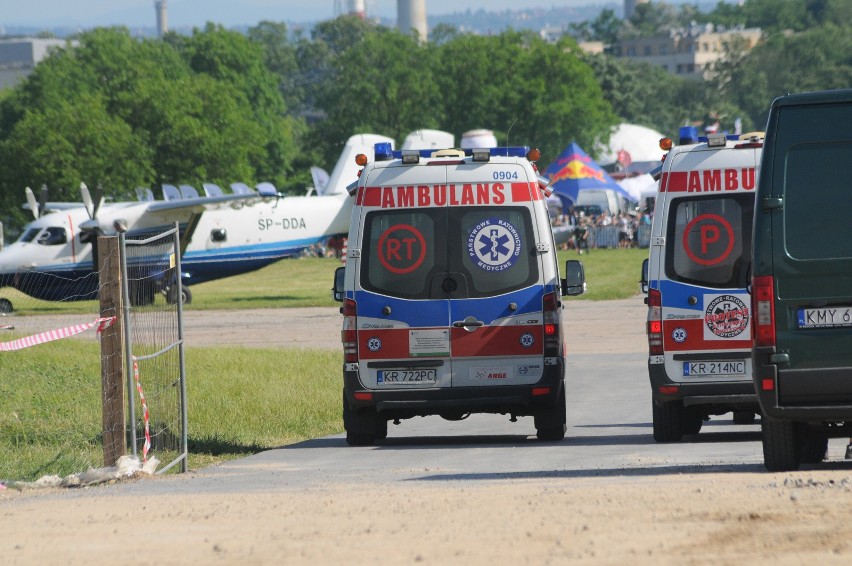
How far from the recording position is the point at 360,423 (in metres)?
14.6

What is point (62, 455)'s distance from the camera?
1412 centimetres

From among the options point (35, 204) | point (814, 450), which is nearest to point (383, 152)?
point (814, 450)

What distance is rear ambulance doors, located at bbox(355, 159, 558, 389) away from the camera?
1402 centimetres

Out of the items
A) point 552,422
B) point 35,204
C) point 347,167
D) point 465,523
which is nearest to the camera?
point 465,523

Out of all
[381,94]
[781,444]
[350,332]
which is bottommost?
[781,444]

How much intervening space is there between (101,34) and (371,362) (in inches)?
3628

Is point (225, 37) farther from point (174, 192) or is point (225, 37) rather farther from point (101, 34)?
point (174, 192)

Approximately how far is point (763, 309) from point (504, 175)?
15.2 feet

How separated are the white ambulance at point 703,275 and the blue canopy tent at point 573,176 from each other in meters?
60.0

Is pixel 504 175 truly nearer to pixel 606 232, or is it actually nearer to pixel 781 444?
pixel 781 444

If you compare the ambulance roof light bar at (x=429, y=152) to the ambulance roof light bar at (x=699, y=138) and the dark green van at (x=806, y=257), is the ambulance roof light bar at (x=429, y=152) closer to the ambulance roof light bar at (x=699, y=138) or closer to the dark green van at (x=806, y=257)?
the ambulance roof light bar at (x=699, y=138)

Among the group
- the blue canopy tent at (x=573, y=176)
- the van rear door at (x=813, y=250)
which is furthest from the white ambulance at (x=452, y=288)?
the blue canopy tent at (x=573, y=176)

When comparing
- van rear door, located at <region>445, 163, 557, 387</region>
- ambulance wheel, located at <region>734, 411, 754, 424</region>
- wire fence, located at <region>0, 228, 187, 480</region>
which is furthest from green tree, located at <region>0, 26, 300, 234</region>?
van rear door, located at <region>445, 163, 557, 387</region>

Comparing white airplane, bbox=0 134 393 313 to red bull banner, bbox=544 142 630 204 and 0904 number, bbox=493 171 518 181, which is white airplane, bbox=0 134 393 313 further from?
0904 number, bbox=493 171 518 181
